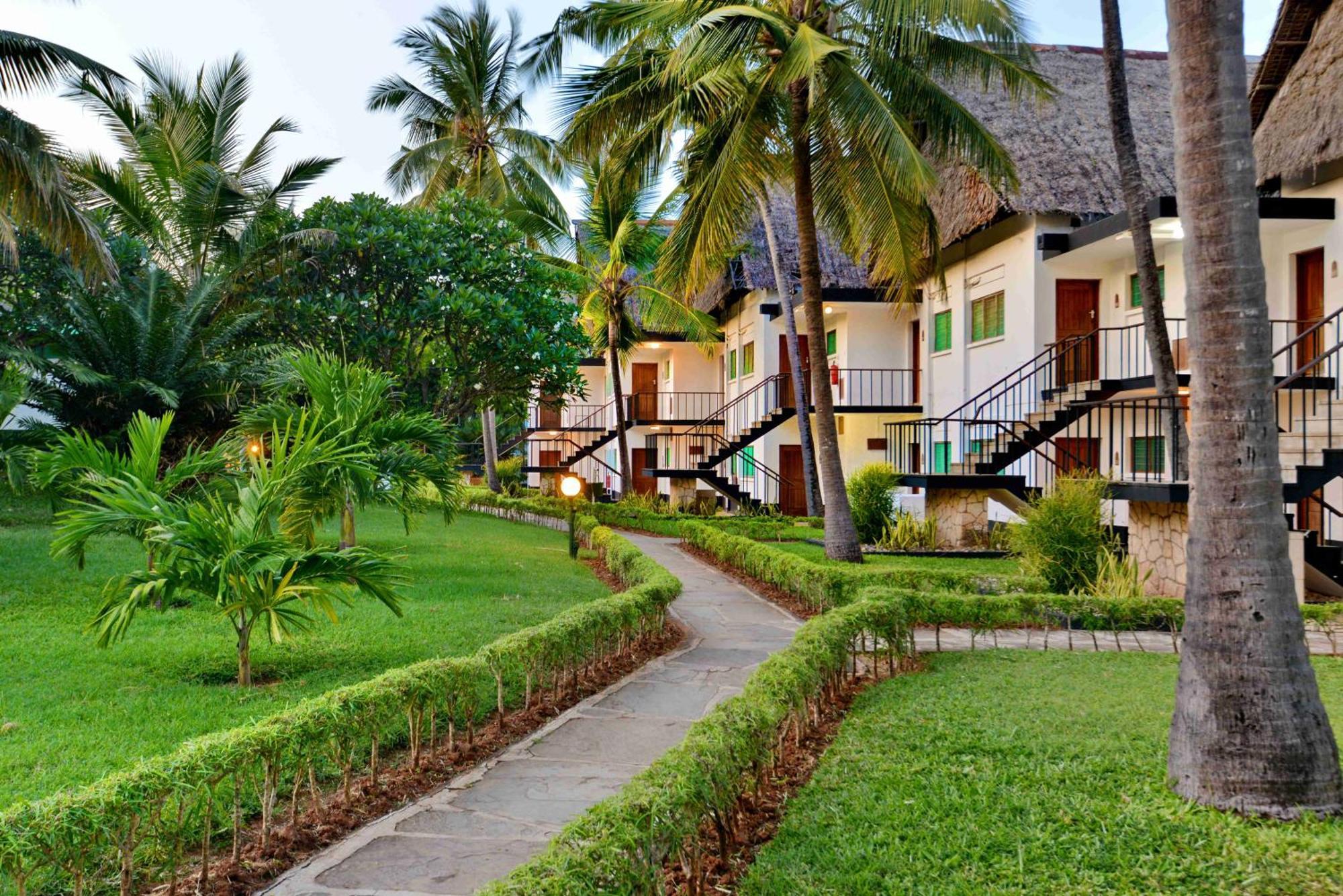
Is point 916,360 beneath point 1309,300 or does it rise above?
above

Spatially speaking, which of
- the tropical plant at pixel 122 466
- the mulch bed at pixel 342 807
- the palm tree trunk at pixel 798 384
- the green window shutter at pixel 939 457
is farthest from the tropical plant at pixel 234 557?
the green window shutter at pixel 939 457

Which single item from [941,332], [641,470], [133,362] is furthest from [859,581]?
[641,470]

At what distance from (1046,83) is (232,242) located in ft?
39.5

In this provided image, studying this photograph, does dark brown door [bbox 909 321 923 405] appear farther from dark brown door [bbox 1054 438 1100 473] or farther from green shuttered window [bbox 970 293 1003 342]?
dark brown door [bbox 1054 438 1100 473]

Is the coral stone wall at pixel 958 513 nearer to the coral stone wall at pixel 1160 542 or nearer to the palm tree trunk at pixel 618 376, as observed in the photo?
the coral stone wall at pixel 1160 542

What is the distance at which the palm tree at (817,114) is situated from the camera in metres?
10.8

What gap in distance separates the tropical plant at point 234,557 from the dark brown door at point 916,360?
16223 mm

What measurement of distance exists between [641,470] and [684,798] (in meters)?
25.5

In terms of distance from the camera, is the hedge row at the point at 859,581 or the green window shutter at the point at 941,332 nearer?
the hedge row at the point at 859,581

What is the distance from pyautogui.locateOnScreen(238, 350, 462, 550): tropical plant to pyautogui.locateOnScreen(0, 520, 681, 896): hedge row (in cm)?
203

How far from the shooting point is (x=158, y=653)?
720 centimetres

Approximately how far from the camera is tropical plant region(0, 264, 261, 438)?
1175 cm

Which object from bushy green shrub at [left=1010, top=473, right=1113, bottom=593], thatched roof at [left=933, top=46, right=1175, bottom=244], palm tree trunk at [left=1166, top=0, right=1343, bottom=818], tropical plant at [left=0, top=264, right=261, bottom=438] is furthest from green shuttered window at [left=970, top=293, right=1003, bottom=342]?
palm tree trunk at [left=1166, top=0, right=1343, bottom=818]

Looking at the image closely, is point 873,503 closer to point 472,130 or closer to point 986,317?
point 986,317
